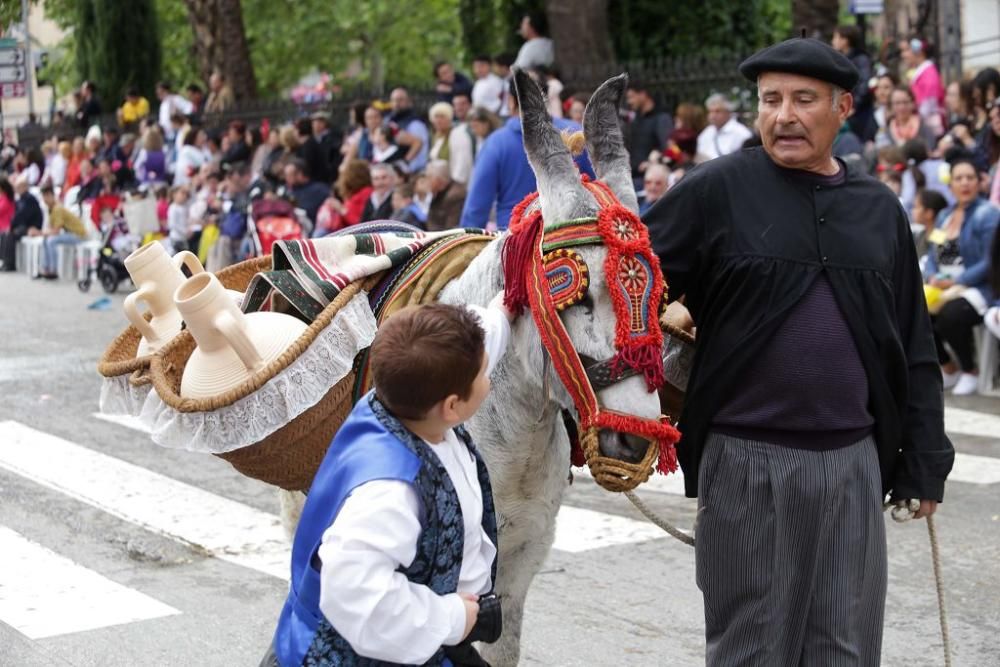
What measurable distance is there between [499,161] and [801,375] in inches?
202

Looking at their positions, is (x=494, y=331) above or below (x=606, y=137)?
below

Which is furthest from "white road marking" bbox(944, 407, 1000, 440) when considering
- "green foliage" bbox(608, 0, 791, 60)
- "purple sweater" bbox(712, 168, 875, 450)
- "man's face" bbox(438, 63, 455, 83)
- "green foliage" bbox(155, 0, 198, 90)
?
"green foliage" bbox(155, 0, 198, 90)

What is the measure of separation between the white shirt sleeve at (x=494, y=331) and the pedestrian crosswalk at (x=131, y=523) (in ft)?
9.76

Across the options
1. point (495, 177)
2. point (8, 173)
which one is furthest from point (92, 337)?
point (8, 173)

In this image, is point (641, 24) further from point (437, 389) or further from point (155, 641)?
point (437, 389)

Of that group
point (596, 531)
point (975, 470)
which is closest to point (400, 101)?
point (975, 470)

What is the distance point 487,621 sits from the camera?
10.5 feet

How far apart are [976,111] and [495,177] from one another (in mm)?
6203

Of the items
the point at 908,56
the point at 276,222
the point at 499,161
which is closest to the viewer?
the point at 499,161

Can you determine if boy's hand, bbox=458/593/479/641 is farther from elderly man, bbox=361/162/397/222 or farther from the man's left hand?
elderly man, bbox=361/162/397/222

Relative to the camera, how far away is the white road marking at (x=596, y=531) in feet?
24.3

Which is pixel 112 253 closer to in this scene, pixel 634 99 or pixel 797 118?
pixel 634 99

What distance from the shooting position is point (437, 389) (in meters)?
3.08

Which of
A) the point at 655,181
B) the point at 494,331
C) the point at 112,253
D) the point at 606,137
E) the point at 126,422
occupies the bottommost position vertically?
the point at 112,253
